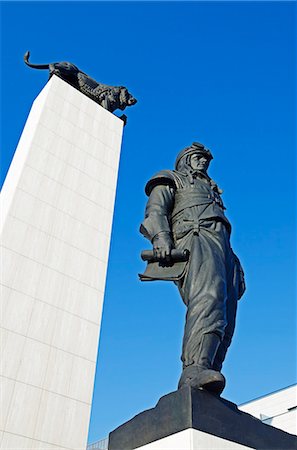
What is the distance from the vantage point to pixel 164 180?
322 cm

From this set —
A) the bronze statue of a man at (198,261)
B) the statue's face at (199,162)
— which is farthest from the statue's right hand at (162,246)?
the statue's face at (199,162)

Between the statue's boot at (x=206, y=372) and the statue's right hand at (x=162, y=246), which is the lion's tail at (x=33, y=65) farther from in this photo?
the statue's boot at (x=206, y=372)

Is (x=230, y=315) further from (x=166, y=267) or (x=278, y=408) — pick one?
(x=278, y=408)

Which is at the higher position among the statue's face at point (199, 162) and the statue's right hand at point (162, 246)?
the statue's face at point (199, 162)

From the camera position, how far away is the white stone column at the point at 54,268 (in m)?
7.67

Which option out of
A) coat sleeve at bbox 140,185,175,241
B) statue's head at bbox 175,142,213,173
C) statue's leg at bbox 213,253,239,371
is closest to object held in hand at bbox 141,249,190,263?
coat sleeve at bbox 140,185,175,241

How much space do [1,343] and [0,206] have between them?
11.3 feet

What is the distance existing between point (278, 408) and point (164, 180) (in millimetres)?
22384

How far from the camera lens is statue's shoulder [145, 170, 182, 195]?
3223 millimetres

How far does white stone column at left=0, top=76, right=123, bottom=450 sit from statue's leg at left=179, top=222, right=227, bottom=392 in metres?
5.70

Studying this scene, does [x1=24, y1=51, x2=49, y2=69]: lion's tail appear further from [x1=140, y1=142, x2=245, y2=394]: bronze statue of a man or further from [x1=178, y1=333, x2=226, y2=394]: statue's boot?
[x1=178, y1=333, x2=226, y2=394]: statue's boot

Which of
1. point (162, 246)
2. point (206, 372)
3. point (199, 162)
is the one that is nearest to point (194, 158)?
point (199, 162)

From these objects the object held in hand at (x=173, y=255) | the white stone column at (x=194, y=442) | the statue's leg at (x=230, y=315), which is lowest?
the white stone column at (x=194, y=442)

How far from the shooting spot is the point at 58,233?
9867mm
